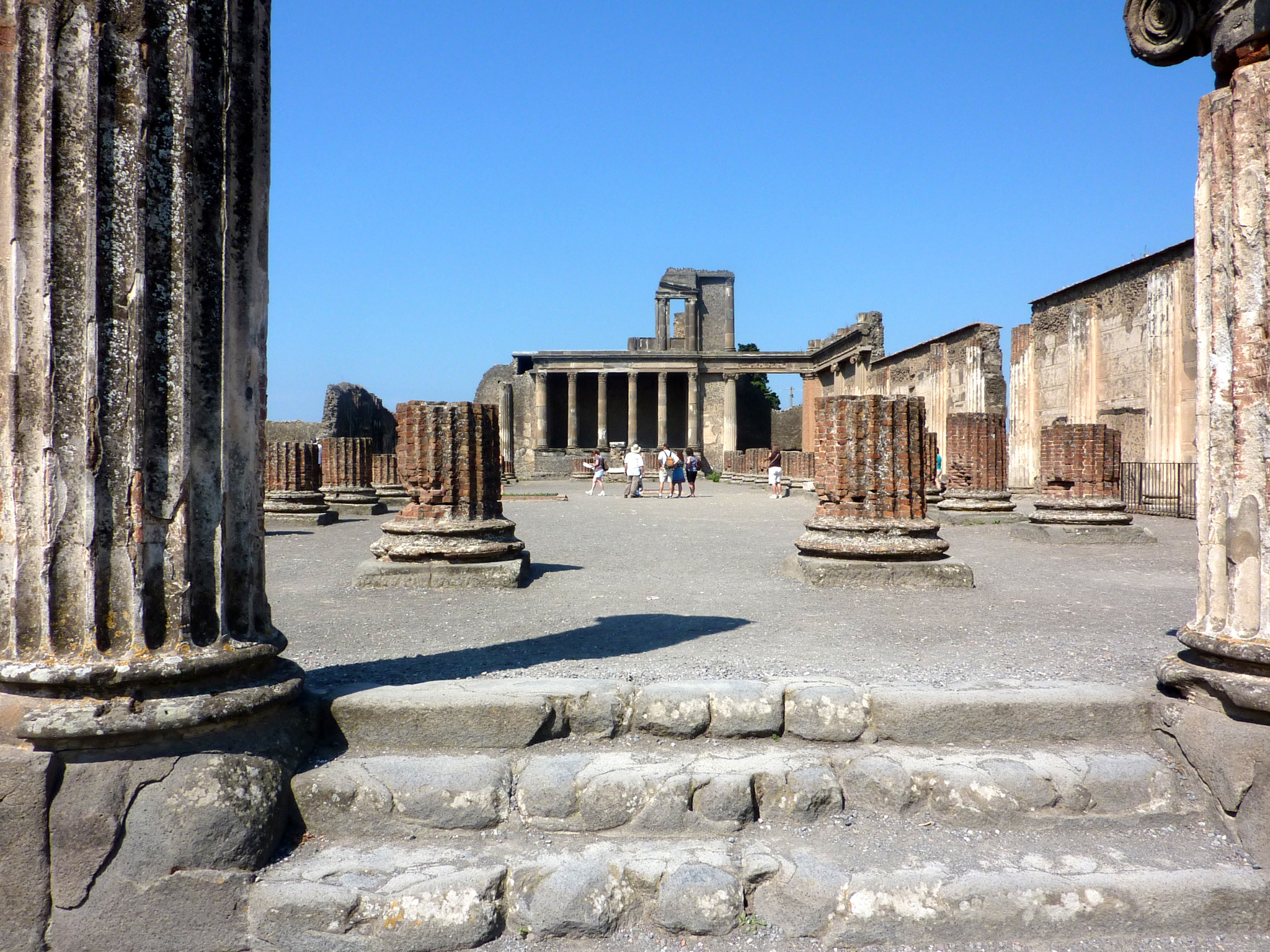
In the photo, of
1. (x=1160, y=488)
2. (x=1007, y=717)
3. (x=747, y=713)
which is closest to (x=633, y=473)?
(x=1160, y=488)

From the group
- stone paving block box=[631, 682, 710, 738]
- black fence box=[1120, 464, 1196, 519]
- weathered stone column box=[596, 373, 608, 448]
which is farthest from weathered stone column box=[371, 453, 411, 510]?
weathered stone column box=[596, 373, 608, 448]

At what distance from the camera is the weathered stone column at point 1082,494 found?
10.1 metres

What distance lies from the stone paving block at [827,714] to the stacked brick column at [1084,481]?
337 inches

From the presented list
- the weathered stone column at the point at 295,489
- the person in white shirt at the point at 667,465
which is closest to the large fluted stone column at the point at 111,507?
the weathered stone column at the point at 295,489

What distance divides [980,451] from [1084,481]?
2.62m

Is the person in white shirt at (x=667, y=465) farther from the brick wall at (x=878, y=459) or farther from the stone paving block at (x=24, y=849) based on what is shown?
the stone paving block at (x=24, y=849)

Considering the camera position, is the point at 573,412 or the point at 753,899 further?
the point at 573,412

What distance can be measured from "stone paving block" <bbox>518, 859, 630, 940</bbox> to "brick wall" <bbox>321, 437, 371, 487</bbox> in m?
14.3

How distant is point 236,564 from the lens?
273 cm

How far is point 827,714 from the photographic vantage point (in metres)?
3.05

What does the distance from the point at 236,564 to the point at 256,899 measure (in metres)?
1.01

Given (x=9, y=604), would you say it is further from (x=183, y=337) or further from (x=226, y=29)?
(x=226, y=29)

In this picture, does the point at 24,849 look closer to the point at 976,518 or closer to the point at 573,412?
the point at 976,518

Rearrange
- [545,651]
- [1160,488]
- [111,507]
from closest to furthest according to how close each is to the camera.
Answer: [111,507], [545,651], [1160,488]
